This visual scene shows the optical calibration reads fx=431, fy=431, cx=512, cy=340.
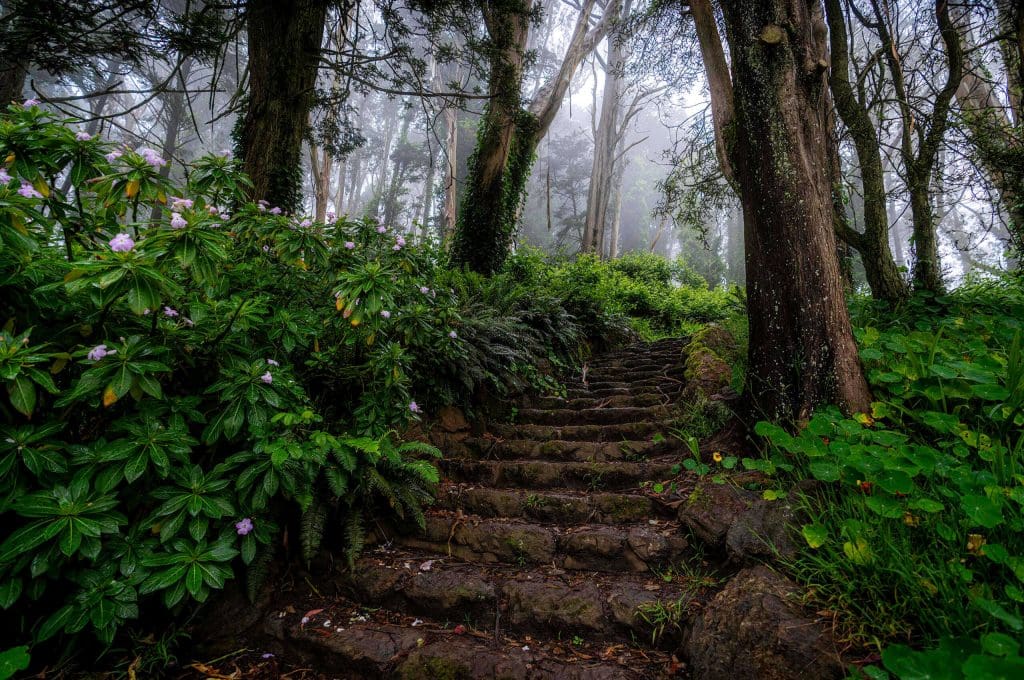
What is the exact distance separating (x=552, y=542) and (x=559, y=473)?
712mm

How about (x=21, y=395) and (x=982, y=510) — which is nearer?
(x=982, y=510)

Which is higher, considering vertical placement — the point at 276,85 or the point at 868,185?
the point at 276,85

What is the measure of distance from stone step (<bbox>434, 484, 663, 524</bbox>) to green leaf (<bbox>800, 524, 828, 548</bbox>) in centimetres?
93

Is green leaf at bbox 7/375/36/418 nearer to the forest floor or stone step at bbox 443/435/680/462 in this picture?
the forest floor

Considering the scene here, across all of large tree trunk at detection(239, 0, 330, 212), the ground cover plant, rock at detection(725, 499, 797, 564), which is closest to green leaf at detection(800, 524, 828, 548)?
the ground cover plant

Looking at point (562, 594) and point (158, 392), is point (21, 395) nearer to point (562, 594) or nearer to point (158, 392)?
point (158, 392)

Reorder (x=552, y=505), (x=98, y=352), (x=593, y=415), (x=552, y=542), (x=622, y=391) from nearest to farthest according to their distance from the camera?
(x=98, y=352), (x=552, y=542), (x=552, y=505), (x=593, y=415), (x=622, y=391)

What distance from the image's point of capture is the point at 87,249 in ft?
6.60

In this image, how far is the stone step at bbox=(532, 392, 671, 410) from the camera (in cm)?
460

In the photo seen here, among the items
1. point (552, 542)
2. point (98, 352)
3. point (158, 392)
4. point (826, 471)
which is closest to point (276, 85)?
point (98, 352)

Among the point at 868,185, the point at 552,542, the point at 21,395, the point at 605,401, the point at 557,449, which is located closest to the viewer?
the point at 21,395

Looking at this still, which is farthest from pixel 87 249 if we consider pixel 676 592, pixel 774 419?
pixel 774 419

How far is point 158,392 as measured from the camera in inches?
71.2

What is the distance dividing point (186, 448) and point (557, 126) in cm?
4504
